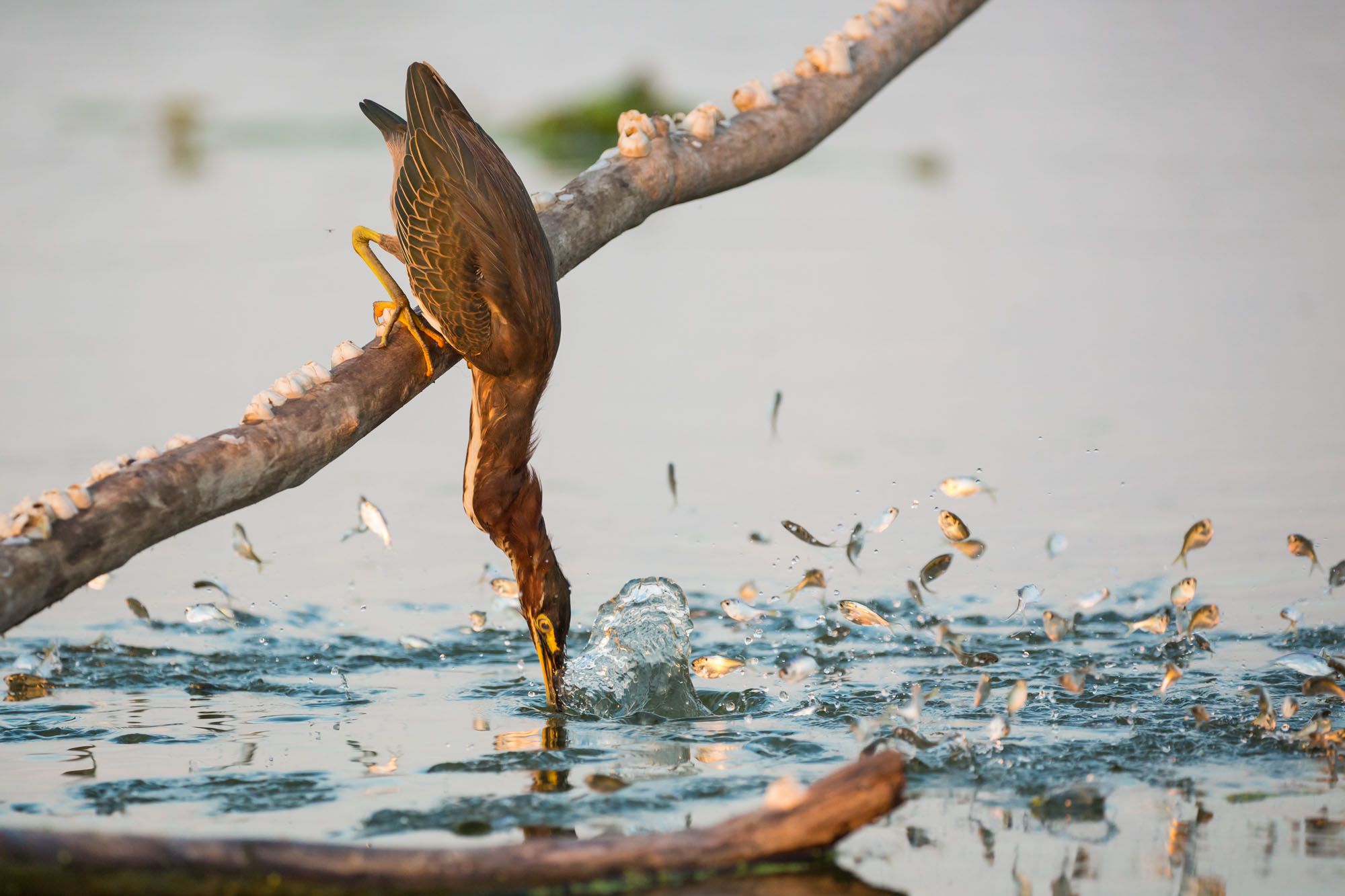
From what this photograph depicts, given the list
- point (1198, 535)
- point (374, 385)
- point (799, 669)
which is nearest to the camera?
point (374, 385)

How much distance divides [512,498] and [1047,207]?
885cm

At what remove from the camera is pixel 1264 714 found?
4.61 m

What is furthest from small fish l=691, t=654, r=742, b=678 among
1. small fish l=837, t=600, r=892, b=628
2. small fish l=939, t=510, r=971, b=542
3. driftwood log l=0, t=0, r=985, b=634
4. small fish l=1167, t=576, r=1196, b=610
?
small fish l=1167, t=576, r=1196, b=610

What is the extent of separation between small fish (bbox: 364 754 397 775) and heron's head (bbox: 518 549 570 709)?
68 cm

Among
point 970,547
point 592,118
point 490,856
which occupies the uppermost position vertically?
point 592,118

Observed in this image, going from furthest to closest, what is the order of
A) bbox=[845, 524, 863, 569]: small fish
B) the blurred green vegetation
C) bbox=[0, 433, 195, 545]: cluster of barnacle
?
the blurred green vegetation, bbox=[845, 524, 863, 569]: small fish, bbox=[0, 433, 195, 545]: cluster of barnacle

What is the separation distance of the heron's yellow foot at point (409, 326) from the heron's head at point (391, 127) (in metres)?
0.54

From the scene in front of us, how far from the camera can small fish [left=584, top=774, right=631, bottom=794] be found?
4.33 m

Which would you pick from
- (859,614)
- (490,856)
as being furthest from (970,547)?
(490,856)

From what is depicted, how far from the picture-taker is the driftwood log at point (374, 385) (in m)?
3.92

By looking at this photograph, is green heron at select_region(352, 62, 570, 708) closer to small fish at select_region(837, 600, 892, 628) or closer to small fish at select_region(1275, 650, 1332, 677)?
small fish at select_region(837, 600, 892, 628)

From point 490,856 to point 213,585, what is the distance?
2595mm

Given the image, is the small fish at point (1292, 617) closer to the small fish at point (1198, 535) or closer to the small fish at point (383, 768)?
the small fish at point (1198, 535)

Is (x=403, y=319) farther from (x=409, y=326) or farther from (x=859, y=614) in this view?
(x=859, y=614)
